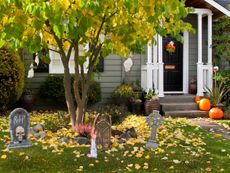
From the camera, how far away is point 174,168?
5047 millimetres

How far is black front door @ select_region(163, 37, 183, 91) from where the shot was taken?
12.6 meters

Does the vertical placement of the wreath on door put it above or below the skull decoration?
above

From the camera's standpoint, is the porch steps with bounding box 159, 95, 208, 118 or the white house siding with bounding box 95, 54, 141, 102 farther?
the white house siding with bounding box 95, 54, 141, 102

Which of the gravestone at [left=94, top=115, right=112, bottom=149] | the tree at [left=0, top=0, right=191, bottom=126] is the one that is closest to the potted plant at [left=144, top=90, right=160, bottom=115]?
the tree at [left=0, top=0, right=191, bottom=126]

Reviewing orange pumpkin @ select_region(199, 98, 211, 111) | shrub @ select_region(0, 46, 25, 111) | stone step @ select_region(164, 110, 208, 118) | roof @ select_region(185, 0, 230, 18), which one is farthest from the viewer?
roof @ select_region(185, 0, 230, 18)

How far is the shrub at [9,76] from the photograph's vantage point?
31.9 feet

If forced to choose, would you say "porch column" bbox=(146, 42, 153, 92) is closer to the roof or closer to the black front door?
the black front door

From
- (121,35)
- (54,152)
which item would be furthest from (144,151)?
(121,35)

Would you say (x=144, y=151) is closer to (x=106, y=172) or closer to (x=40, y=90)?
(x=106, y=172)

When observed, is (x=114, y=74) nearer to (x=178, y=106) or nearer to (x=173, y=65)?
(x=173, y=65)

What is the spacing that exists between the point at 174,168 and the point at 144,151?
2.68ft

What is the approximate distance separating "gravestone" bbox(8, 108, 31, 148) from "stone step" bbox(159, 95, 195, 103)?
6183 millimetres

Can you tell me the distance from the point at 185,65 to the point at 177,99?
5.36ft

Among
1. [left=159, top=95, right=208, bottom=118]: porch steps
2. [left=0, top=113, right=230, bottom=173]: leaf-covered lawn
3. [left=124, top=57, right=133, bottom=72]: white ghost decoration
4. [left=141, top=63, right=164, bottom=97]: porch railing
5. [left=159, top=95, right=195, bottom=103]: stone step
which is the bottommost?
[left=0, top=113, right=230, bottom=173]: leaf-covered lawn
